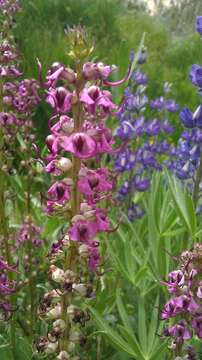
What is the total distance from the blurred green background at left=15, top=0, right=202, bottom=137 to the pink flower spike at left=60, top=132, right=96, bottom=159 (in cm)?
400

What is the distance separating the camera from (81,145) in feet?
3.99

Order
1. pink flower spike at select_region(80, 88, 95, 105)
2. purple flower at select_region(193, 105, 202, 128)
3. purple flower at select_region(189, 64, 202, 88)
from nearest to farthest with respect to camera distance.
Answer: pink flower spike at select_region(80, 88, 95, 105)
purple flower at select_region(189, 64, 202, 88)
purple flower at select_region(193, 105, 202, 128)

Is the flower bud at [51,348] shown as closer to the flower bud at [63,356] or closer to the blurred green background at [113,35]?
the flower bud at [63,356]

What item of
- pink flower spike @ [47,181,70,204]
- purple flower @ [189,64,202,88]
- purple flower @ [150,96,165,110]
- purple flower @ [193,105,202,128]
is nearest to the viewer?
pink flower spike @ [47,181,70,204]

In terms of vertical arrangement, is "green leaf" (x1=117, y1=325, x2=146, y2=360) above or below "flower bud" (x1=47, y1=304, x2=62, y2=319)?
below

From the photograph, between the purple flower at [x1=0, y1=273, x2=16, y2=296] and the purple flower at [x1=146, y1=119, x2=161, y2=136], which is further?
the purple flower at [x1=146, y1=119, x2=161, y2=136]

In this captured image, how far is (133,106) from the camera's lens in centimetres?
331

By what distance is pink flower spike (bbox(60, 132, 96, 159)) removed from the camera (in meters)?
1.21

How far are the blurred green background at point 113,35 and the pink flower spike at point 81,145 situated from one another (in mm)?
3998

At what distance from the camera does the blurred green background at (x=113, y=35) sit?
5.90 m

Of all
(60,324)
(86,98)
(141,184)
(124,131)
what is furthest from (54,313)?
(141,184)

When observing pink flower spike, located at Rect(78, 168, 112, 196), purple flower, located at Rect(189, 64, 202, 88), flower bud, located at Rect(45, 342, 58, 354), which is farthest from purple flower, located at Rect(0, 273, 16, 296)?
purple flower, located at Rect(189, 64, 202, 88)

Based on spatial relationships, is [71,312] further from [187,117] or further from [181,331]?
[187,117]

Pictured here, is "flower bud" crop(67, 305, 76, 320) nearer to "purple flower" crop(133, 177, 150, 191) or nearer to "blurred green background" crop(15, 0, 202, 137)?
"purple flower" crop(133, 177, 150, 191)
